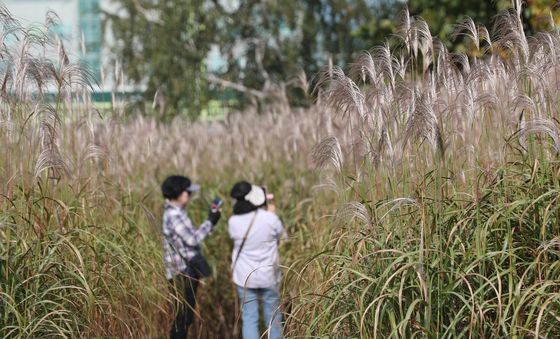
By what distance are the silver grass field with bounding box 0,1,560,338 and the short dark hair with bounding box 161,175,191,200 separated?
0.72 metres

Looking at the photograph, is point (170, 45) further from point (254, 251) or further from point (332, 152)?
point (332, 152)

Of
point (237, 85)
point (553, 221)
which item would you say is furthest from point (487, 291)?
point (237, 85)

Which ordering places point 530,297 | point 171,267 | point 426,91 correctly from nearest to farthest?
point 530,297
point 426,91
point 171,267

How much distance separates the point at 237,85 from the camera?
2023 centimetres

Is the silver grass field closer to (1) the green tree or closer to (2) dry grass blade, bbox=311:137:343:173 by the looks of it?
(2) dry grass blade, bbox=311:137:343:173

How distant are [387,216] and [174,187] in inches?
104

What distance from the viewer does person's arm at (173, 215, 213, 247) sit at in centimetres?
703

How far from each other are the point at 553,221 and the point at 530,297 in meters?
0.43

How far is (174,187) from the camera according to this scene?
7129 mm

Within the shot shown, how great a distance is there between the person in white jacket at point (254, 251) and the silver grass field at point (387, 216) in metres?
0.62

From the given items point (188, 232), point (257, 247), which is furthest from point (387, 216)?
point (188, 232)

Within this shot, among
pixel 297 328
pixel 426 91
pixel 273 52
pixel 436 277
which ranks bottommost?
pixel 297 328

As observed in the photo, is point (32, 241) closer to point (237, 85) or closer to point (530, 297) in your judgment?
point (530, 297)

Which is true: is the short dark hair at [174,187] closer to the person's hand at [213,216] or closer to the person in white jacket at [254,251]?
the person's hand at [213,216]
